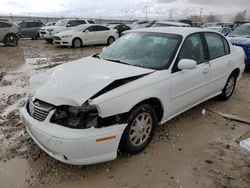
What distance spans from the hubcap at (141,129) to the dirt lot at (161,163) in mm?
207

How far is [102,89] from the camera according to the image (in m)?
3.04

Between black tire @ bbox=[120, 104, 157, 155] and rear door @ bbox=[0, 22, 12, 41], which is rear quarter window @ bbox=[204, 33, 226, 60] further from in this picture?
rear door @ bbox=[0, 22, 12, 41]

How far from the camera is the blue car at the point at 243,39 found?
818cm

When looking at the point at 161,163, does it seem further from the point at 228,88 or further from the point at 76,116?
the point at 228,88

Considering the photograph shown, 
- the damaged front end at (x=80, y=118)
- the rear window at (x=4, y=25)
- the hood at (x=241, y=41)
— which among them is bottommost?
the damaged front end at (x=80, y=118)

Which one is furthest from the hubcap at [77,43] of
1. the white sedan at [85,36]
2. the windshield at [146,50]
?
the windshield at [146,50]

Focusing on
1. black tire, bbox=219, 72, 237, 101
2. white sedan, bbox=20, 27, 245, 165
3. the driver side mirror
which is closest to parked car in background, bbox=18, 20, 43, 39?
white sedan, bbox=20, 27, 245, 165

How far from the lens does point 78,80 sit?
10.7 ft

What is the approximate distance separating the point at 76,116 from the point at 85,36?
536 inches

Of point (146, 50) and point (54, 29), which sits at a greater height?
point (146, 50)

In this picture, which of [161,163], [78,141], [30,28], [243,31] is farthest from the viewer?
[30,28]

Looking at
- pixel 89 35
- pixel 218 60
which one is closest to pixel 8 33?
pixel 89 35

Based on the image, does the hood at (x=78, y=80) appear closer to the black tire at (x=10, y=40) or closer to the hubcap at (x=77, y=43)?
the hubcap at (x=77, y=43)

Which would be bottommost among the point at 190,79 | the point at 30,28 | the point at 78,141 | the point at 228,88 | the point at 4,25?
the point at 228,88
